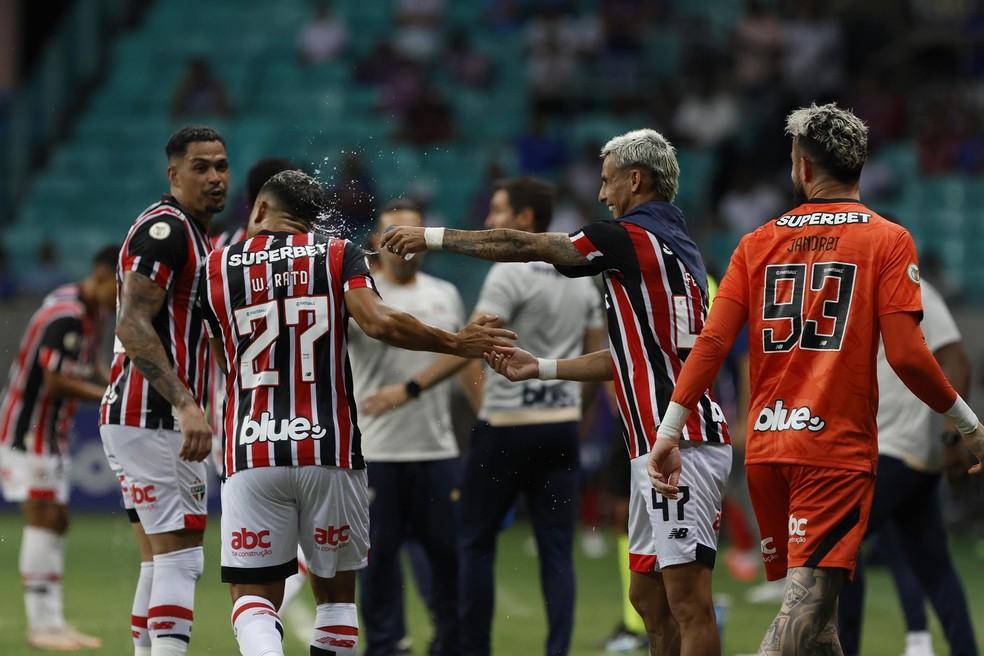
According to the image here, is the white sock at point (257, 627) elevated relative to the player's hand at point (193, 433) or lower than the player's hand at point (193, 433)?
lower

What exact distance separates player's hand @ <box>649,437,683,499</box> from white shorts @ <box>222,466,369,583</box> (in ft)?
4.16

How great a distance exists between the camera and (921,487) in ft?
27.2

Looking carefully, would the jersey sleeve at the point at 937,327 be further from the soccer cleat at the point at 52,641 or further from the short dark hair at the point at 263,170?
the soccer cleat at the point at 52,641

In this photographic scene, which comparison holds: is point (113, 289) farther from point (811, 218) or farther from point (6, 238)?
point (6, 238)

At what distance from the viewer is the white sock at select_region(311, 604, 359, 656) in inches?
252

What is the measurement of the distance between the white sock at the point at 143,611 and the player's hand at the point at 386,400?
5.28 feet

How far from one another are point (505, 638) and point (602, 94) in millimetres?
12327

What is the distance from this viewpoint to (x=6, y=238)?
20.3m

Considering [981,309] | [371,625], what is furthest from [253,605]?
[981,309]

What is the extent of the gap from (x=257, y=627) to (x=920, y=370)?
2.80 m

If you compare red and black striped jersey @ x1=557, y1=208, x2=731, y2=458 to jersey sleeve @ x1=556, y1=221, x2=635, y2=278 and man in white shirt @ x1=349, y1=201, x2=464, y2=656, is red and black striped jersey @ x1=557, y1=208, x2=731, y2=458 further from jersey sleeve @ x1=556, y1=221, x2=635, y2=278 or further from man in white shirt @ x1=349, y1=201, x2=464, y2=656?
man in white shirt @ x1=349, y1=201, x2=464, y2=656

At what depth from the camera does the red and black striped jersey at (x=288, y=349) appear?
621 centimetres

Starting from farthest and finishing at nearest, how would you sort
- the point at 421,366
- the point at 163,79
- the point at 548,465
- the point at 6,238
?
the point at 163,79, the point at 6,238, the point at 421,366, the point at 548,465

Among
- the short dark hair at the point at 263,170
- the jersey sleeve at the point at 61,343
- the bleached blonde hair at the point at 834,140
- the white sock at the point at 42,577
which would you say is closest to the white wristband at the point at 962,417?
the bleached blonde hair at the point at 834,140
